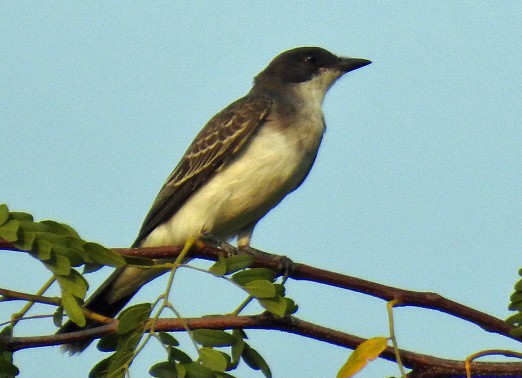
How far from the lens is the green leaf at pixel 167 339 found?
10.3 ft

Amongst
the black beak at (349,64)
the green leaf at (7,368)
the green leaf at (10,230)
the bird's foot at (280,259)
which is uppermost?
the black beak at (349,64)

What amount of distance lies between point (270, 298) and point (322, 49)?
5.09 metres

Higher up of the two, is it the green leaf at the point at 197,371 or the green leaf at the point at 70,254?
the green leaf at the point at 70,254

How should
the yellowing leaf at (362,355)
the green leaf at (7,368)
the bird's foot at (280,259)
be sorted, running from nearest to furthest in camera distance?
the yellowing leaf at (362,355), the green leaf at (7,368), the bird's foot at (280,259)

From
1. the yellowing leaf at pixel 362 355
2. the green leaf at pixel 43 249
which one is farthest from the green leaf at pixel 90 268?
the yellowing leaf at pixel 362 355

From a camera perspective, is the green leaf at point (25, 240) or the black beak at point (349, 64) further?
the black beak at point (349, 64)

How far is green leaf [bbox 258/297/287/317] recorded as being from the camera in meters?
3.29

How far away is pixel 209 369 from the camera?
9.63ft

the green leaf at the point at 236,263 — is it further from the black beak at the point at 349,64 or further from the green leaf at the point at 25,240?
the black beak at the point at 349,64

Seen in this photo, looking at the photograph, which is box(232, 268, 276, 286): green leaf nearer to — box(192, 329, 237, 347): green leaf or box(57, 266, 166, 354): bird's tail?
box(192, 329, 237, 347): green leaf

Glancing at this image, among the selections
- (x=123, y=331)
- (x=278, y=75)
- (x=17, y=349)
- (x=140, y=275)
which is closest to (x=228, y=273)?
(x=123, y=331)

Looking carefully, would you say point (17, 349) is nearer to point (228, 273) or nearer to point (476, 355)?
point (228, 273)

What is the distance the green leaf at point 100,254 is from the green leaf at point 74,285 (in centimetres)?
11

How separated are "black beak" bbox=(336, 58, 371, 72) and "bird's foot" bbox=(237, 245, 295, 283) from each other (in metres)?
1.97
